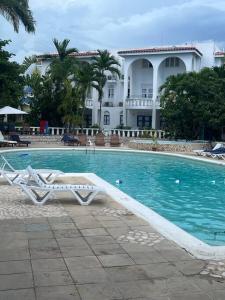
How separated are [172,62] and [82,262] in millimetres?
38389

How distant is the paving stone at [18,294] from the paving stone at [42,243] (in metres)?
1.51

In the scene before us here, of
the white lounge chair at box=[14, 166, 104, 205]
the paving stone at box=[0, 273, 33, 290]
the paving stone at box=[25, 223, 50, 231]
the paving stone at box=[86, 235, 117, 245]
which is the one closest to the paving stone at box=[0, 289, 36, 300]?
the paving stone at box=[0, 273, 33, 290]

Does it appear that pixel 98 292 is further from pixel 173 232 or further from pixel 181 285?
pixel 173 232

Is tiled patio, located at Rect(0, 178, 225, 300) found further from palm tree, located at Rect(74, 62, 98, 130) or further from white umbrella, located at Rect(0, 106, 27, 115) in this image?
palm tree, located at Rect(74, 62, 98, 130)

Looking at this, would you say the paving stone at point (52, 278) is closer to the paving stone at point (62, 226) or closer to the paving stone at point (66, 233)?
the paving stone at point (66, 233)

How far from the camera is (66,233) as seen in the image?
6.42 metres

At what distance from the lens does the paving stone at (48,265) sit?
4777mm

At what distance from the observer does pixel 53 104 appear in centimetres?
3753

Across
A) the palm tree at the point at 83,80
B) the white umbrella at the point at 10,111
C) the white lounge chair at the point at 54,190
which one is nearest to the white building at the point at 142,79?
the palm tree at the point at 83,80

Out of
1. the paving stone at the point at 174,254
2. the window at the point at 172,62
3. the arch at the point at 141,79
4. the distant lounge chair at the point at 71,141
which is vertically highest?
the window at the point at 172,62

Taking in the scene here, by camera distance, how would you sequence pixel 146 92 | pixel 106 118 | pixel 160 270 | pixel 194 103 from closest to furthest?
pixel 160 270 < pixel 194 103 < pixel 106 118 < pixel 146 92

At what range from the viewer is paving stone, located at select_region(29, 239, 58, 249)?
5699 mm

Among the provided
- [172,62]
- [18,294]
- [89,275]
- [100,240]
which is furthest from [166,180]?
[172,62]

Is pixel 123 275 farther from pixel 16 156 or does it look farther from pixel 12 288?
pixel 16 156
